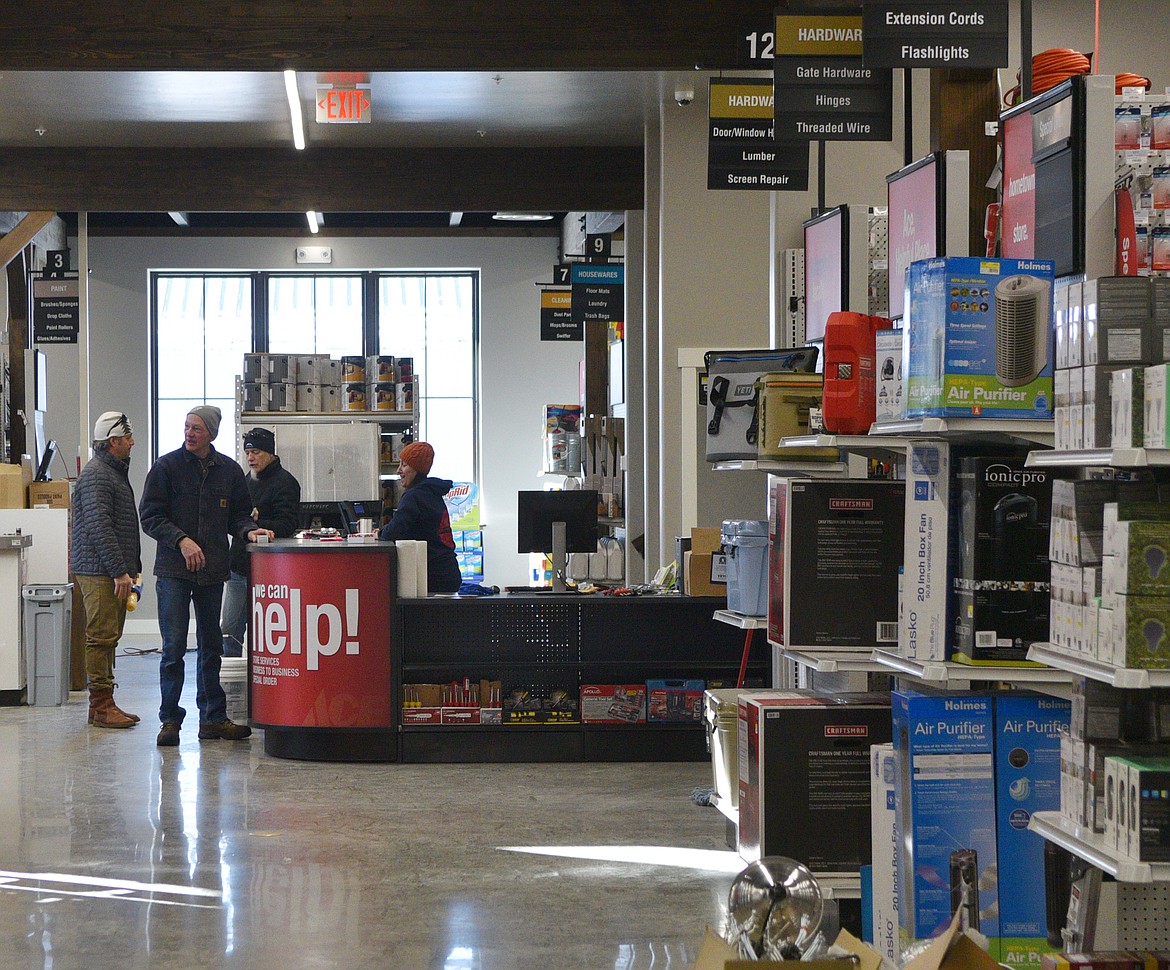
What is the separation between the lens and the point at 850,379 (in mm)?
4230

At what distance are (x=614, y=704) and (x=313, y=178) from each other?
567 centimetres

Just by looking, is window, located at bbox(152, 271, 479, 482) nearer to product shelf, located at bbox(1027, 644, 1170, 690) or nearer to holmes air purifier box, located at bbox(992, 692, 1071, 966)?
holmes air purifier box, located at bbox(992, 692, 1071, 966)

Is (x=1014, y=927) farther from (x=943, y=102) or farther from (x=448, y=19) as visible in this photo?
(x=448, y=19)

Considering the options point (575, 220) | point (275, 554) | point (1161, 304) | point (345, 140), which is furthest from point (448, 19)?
point (575, 220)

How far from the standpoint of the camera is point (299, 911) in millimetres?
4676

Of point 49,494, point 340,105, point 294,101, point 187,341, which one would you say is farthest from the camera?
point 187,341

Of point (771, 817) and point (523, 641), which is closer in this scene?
point (771, 817)

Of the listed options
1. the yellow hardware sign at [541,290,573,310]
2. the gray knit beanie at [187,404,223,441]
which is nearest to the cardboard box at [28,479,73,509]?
the gray knit beanie at [187,404,223,441]

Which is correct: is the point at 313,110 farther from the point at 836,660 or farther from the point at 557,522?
the point at 836,660

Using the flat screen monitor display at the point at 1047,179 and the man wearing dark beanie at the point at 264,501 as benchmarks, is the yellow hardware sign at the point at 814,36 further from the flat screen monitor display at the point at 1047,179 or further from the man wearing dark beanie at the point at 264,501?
the man wearing dark beanie at the point at 264,501

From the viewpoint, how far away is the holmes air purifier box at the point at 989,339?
335 cm

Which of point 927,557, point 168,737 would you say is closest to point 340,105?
point 168,737

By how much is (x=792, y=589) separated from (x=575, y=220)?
1099 cm

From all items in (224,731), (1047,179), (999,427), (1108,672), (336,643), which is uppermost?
(1047,179)
